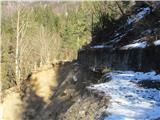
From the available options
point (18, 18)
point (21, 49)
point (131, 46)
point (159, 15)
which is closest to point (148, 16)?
point (159, 15)

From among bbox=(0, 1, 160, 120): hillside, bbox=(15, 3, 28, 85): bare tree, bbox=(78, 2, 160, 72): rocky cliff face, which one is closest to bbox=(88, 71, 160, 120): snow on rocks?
bbox=(0, 1, 160, 120): hillside

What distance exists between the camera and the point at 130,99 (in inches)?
520

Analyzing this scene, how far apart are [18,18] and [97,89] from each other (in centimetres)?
2749

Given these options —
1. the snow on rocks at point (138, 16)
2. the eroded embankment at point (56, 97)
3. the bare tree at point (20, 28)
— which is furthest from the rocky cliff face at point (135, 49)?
the bare tree at point (20, 28)

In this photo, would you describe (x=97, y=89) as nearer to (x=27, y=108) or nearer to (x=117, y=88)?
(x=117, y=88)

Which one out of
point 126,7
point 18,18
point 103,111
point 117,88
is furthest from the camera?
point 18,18

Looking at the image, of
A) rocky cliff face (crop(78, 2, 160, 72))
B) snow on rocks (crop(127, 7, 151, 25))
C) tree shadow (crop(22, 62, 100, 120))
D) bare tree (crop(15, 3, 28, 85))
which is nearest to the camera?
rocky cliff face (crop(78, 2, 160, 72))

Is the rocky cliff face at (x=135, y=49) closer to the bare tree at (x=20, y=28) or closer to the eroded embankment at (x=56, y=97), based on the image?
the eroded embankment at (x=56, y=97)

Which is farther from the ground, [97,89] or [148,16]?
[148,16]

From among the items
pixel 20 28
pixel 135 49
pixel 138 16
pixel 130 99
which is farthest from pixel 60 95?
pixel 20 28

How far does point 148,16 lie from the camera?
25.3 meters

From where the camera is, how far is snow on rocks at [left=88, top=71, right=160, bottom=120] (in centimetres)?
1133

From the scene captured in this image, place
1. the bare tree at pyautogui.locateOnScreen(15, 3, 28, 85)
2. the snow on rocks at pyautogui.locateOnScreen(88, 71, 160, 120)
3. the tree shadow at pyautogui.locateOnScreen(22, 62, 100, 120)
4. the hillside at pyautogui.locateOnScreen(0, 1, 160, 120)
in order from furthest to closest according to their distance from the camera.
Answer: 1. the bare tree at pyautogui.locateOnScreen(15, 3, 28, 85)
2. the tree shadow at pyautogui.locateOnScreen(22, 62, 100, 120)
3. the hillside at pyautogui.locateOnScreen(0, 1, 160, 120)
4. the snow on rocks at pyautogui.locateOnScreen(88, 71, 160, 120)

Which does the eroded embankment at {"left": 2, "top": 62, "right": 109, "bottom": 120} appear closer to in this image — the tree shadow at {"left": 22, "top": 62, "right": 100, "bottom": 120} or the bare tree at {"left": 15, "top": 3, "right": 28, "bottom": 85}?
the tree shadow at {"left": 22, "top": 62, "right": 100, "bottom": 120}
